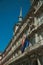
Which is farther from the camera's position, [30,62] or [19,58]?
[19,58]

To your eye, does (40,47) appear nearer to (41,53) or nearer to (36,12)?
(41,53)

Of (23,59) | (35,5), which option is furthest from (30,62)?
(35,5)

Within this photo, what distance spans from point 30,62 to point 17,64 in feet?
20.1

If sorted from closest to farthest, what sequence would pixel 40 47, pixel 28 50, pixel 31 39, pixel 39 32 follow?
1. pixel 40 47
2. pixel 28 50
3. pixel 39 32
4. pixel 31 39

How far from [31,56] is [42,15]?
305 inches

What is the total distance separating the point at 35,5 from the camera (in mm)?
35406

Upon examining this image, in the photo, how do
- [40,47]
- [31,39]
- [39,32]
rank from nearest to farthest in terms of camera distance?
[40,47]
[39,32]
[31,39]

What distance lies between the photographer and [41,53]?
88.1ft

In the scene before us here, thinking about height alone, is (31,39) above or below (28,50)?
above

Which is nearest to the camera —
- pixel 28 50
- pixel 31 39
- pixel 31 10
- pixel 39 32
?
pixel 28 50

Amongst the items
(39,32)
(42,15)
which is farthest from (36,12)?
(39,32)

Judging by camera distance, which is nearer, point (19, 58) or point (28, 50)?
point (28, 50)

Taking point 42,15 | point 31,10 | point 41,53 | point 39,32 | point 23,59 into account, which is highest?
point 31,10

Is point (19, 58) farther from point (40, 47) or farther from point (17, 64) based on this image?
point (40, 47)
